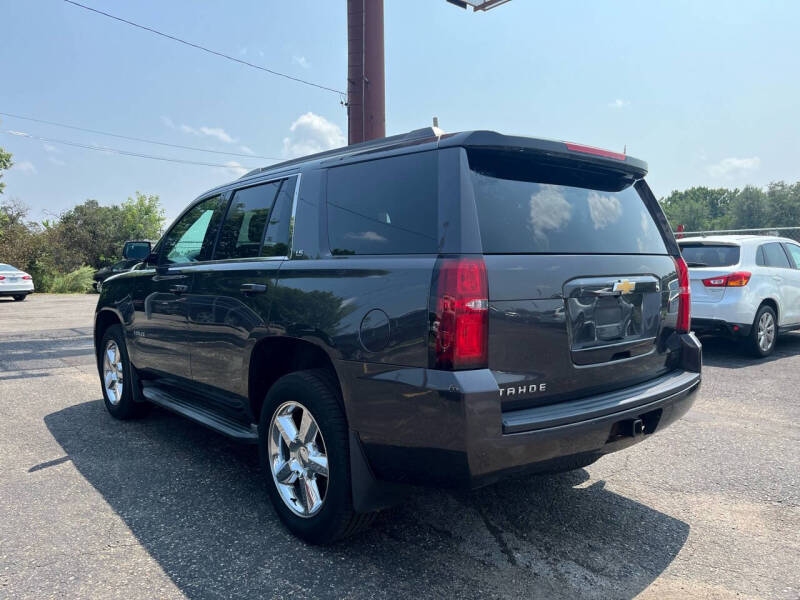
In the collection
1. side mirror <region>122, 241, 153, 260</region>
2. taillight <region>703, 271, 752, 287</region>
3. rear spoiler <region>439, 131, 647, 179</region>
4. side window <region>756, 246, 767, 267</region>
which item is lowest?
taillight <region>703, 271, 752, 287</region>

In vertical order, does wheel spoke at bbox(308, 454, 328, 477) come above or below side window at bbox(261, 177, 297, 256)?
below

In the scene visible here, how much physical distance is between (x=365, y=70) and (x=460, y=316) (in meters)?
7.93

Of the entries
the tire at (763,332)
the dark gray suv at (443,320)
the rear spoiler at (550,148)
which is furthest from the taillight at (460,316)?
the tire at (763,332)

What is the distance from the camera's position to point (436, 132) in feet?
8.82

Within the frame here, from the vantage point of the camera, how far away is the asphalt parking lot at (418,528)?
257 cm

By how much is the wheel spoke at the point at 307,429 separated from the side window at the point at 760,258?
282 inches

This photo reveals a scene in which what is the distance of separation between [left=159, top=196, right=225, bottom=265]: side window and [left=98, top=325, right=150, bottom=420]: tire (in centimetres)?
101

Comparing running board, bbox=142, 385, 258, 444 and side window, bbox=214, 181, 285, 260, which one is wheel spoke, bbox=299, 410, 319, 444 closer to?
running board, bbox=142, 385, 258, 444

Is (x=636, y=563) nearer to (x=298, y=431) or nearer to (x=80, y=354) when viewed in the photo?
(x=298, y=431)

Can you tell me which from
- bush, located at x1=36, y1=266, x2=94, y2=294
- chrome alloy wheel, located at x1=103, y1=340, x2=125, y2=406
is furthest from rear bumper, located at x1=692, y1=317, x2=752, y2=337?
bush, located at x1=36, y1=266, x2=94, y2=294

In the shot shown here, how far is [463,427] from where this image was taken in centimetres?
224

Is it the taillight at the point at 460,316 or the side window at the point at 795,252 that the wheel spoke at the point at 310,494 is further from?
the side window at the point at 795,252

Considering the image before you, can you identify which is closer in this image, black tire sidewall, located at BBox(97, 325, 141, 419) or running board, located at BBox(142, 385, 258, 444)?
running board, located at BBox(142, 385, 258, 444)

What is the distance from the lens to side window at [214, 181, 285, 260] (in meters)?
3.58
